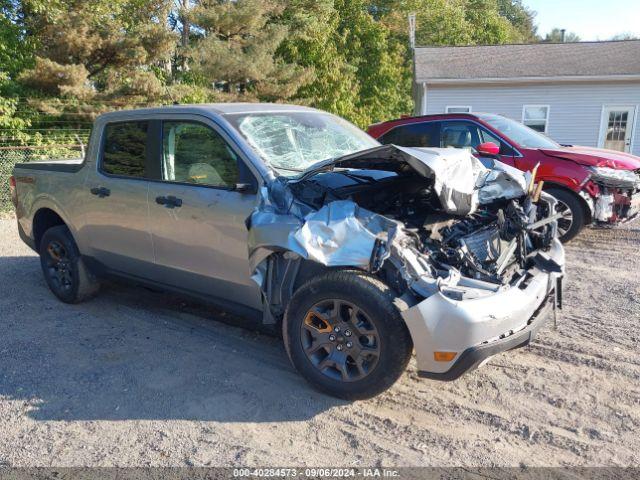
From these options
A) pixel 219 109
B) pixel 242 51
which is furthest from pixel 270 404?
pixel 242 51

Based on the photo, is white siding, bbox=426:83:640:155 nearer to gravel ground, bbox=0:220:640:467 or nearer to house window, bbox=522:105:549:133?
house window, bbox=522:105:549:133

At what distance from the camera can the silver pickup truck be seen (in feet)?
10.4

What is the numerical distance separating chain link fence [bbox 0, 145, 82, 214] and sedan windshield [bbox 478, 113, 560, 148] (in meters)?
8.20

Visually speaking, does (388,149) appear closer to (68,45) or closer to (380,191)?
(380,191)

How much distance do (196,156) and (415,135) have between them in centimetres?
534

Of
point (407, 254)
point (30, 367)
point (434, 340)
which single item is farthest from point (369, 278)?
point (30, 367)

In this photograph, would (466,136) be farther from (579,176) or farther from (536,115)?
(536,115)

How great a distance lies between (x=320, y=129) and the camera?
4.67m

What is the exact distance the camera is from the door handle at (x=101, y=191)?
189 inches

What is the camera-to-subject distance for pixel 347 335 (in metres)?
3.35

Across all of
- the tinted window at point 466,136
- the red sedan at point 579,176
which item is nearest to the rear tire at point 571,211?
the red sedan at point 579,176

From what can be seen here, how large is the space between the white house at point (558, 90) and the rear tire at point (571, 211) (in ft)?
38.5

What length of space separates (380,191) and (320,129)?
947 mm

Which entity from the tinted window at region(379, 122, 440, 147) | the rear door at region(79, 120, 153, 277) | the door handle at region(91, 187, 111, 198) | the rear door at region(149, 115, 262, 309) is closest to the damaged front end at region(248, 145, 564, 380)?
the rear door at region(149, 115, 262, 309)
